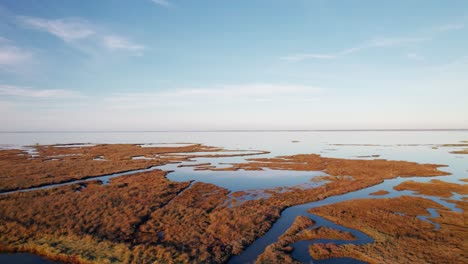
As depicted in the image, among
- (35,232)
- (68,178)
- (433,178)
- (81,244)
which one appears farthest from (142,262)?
(433,178)

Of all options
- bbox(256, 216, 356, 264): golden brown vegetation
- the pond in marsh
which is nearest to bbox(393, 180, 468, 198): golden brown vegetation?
bbox(256, 216, 356, 264): golden brown vegetation

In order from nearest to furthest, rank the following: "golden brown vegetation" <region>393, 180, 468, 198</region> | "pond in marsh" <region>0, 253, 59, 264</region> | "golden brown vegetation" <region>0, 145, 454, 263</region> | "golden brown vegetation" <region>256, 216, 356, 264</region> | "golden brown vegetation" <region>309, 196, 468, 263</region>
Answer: "pond in marsh" <region>0, 253, 59, 264</region> → "golden brown vegetation" <region>256, 216, 356, 264</region> → "golden brown vegetation" <region>309, 196, 468, 263</region> → "golden brown vegetation" <region>0, 145, 454, 263</region> → "golden brown vegetation" <region>393, 180, 468, 198</region>

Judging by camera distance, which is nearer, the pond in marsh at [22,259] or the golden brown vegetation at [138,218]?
the pond in marsh at [22,259]

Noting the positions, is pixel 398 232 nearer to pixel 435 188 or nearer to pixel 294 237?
pixel 294 237

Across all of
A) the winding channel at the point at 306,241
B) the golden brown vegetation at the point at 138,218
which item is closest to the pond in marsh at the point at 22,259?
the golden brown vegetation at the point at 138,218

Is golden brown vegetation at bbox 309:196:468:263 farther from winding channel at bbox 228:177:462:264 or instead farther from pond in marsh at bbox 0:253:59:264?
pond in marsh at bbox 0:253:59:264

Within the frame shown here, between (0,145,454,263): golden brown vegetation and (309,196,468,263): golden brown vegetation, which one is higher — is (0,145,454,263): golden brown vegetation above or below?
above

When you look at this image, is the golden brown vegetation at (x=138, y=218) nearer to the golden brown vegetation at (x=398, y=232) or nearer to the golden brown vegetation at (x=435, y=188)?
the golden brown vegetation at (x=435, y=188)

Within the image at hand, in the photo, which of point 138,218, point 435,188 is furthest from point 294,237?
point 435,188

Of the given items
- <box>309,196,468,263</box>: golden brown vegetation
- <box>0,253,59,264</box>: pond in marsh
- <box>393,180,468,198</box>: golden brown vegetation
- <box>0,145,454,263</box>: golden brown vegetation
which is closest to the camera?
<box>0,253,59,264</box>: pond in marsh
